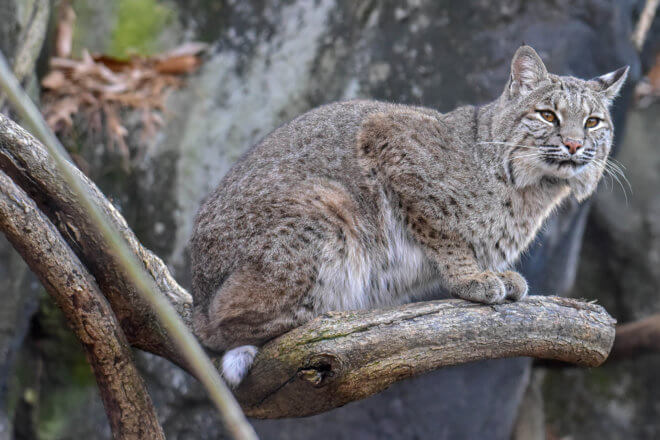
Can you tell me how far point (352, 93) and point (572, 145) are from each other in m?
2.56

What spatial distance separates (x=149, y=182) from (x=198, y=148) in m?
0.50

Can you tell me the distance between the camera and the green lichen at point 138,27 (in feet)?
20.9

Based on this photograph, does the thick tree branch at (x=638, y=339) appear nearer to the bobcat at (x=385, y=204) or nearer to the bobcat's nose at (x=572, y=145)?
the bobcat at (x=385, y=204)

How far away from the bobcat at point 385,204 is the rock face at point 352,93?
162 centimetres

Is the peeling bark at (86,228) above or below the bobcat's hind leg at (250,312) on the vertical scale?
above

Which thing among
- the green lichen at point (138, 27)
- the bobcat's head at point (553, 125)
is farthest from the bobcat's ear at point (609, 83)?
the green lichen at point (138, 27)

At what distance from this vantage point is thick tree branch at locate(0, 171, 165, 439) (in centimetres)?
295

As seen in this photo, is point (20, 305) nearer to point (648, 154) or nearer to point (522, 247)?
point (522, 247)

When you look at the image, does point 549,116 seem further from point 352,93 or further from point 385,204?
point 352,93

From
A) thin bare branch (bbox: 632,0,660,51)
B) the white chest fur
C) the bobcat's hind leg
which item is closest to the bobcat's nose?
the white chest fur

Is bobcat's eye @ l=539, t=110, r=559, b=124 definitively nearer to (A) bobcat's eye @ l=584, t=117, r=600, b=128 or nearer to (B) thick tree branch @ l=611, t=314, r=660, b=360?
(A) bobcat's eye @ l=584, t=117, r=600, b=128

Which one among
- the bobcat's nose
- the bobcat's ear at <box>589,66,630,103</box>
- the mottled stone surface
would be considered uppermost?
the bobcat's ear at <box>589,66,630,103</box>

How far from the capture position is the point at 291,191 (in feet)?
12.1

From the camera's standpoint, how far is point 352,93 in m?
5.98
